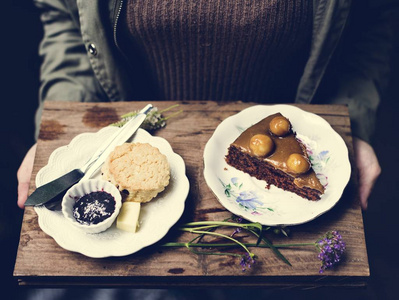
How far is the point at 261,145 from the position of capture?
113 cm

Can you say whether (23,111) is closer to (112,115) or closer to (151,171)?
(112,115)

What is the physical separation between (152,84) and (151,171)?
19.3 inches

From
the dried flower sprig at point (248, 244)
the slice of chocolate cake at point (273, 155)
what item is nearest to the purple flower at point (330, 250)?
→ the dried flower sprig at point (248, 244)

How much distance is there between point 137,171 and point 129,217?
0.39 ft

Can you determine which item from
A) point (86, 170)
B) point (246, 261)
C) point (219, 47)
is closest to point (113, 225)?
point (86, 170)

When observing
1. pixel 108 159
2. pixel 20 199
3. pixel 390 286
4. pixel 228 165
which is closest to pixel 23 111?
pixel 20 199

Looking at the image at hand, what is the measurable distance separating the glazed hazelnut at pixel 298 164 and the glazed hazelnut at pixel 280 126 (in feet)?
0.25

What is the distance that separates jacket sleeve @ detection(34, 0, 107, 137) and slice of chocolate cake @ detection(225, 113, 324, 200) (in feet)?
1.92

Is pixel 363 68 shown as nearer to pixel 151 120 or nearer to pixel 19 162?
pixel 151 120

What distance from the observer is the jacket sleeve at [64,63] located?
1387 mm

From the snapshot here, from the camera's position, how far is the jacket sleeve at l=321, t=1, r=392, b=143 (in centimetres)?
133

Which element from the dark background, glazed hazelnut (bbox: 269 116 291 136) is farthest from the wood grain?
the dark background

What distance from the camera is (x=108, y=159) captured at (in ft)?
3.41

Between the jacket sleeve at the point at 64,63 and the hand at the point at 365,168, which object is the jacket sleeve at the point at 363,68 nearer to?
the hand at the point at 365,168
